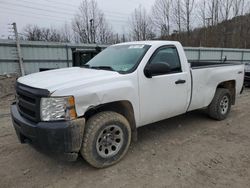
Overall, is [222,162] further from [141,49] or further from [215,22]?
[215,22]

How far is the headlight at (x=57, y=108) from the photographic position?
256 cm

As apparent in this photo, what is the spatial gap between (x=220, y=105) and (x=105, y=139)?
325 cm

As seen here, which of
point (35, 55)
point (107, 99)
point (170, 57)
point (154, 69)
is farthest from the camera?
point (35, 55)

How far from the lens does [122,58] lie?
3.72m

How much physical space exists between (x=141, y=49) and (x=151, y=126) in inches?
75.4

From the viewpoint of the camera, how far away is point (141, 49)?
367cm

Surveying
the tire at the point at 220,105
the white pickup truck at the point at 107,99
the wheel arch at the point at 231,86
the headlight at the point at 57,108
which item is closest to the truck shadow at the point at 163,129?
the tire at the point at 220,105

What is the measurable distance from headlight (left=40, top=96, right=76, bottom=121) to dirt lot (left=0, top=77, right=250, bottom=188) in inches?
36.0

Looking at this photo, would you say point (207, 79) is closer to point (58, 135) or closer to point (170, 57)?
point (170, 57)

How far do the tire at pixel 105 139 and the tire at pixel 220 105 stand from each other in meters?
2.64

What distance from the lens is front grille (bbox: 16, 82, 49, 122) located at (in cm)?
261

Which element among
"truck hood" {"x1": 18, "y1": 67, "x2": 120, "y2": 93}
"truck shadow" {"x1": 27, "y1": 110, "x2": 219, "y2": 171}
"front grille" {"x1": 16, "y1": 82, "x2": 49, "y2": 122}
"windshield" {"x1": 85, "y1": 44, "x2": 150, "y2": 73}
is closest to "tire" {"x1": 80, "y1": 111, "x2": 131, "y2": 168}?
"truck shadow" {"x1": 27, "y1": 110, "x2": 219, "y2": 171}

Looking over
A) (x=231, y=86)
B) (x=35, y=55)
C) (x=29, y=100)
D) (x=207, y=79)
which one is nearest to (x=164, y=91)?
(x=207, y=79)

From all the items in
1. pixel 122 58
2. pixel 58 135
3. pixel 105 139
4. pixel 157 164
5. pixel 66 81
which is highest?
pixel 122 58
